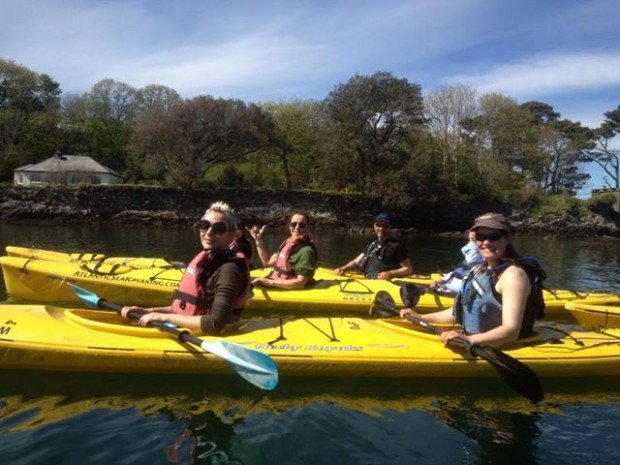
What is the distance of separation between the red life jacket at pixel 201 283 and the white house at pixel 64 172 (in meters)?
34.5

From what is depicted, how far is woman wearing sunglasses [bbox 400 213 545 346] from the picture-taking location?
14.0ft

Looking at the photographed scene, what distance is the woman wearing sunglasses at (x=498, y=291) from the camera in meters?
4.26

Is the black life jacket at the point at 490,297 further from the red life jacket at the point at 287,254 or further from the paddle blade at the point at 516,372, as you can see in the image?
the red life jacket at the point at 287,254

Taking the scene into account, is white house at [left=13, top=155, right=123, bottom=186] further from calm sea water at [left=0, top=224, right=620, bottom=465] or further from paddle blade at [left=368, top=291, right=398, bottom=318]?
calm sea water at [left=0, top=224, right=620, bottom=465]

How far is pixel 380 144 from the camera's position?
34.8 m

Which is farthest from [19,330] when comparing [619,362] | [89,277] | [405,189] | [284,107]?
[284,107]

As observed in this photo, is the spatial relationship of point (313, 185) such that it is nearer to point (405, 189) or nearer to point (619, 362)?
point (405, 189)

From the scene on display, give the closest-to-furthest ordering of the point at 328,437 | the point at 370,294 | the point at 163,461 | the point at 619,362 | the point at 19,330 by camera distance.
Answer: the point at 163,461
the point at 328,437
the point at 19,330
the point at 619,362
the point at 370,294

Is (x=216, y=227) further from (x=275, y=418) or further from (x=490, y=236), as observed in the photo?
(x=490, y=236)

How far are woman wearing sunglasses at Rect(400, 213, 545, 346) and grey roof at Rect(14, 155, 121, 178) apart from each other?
120ft

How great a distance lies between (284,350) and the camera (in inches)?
186

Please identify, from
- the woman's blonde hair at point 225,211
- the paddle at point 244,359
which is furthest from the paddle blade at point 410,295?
the woman's blonde hair at point 225,211

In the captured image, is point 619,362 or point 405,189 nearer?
point 619,362

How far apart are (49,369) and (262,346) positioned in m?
1.85
